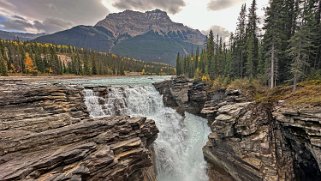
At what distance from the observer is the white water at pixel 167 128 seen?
2692 centimetres

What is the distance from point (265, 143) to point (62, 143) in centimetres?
2043

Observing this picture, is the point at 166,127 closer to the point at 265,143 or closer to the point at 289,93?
the point at 265,143

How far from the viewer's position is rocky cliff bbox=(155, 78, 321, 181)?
19.4m

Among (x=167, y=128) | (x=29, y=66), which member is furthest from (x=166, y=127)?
(x=29, y=66)

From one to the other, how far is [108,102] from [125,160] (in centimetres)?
2062

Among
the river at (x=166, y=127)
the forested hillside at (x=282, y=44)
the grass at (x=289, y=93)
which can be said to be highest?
the forested hillside at (x=282, y=44)

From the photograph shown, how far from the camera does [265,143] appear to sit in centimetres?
2170

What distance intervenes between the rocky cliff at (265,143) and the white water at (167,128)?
317 centimetres

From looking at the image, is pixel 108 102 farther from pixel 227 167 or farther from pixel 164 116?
pixel 227 167

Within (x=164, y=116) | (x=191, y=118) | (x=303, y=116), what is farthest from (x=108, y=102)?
(x=303, y=116)

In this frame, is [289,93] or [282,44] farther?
[282,44]

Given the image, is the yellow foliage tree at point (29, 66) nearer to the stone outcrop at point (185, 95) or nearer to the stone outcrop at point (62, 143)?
the stone outcrop at point (185, 95)

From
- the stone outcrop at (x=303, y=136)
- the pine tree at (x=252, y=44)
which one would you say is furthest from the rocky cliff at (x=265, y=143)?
the pine tree at (x=252, y=44)

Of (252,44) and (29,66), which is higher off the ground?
(252,44)
